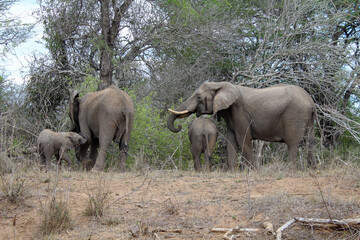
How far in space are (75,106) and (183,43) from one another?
5.30 meters

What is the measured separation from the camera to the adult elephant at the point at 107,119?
1032 cm

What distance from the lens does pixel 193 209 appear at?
5770 millimetres

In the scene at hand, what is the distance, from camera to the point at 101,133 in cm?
1037

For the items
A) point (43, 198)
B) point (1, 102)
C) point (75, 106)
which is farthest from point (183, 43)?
point (43, 198)

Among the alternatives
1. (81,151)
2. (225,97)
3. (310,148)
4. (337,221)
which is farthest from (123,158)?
(337,221)

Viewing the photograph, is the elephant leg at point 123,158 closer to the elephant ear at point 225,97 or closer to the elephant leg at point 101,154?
the elephant leg at point 101,154

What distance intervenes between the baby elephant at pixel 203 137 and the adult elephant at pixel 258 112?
31 cm

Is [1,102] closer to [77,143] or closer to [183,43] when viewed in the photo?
[77,143]

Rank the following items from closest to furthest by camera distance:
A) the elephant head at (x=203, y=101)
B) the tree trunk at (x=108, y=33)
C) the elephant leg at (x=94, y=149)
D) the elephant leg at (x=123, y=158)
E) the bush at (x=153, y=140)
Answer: the elephant leg at (x=123, y=158) < the elephant head at (x=203, y=101) < the elephant leg at (x=94, y=149) < the bush at (x=153, y=140) < the tree trunk at (x=108, y=33)

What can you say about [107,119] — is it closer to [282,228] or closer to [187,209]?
[187,209]

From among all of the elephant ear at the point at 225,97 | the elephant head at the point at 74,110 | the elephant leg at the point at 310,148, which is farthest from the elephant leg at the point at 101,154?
the elephant leg at the point at 310,148

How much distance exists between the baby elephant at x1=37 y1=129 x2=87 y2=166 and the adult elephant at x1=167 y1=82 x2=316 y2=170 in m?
2.33

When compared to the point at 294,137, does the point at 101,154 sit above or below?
below

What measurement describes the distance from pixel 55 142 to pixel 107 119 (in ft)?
4.39
